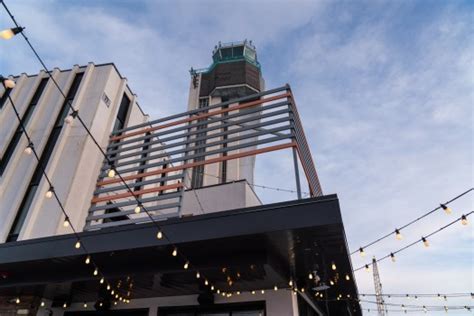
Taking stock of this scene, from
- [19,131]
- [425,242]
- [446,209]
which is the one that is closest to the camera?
[446,209]

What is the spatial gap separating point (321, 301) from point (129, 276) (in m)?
7.64

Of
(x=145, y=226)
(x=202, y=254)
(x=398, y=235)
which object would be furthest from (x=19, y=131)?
(x=398, y=235)

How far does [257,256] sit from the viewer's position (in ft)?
19.7

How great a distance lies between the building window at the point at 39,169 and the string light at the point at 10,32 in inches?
223

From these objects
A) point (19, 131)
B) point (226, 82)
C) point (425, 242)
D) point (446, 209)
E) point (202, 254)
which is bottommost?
point (202, 254)

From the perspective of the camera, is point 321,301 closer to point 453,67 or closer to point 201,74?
point 453,67

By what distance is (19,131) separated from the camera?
11.5m

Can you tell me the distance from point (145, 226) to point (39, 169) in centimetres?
636

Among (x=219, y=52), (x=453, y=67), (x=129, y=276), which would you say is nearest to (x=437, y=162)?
(x=453, y=67)

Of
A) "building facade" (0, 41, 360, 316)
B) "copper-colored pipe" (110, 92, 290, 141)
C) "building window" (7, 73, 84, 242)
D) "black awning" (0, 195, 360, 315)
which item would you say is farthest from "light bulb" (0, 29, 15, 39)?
"copper-colored pipe" (110, 92, 290, 141)

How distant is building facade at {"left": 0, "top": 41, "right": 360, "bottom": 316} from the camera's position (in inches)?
230

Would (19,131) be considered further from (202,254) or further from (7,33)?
(7,33)

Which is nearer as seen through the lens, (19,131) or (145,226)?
(145,226)

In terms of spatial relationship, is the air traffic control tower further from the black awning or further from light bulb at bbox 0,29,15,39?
light bulb at bbox 0,29,15,39
